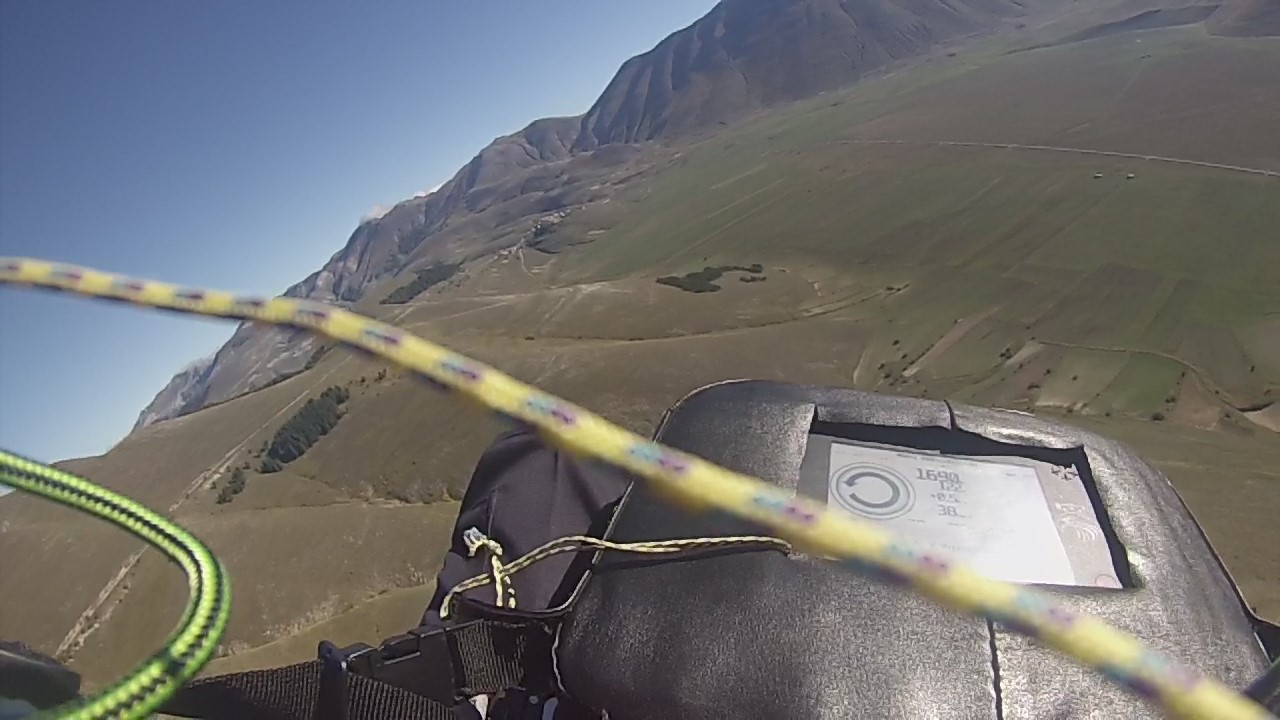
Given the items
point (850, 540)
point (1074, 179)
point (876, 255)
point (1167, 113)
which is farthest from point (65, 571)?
point (1167, 113)

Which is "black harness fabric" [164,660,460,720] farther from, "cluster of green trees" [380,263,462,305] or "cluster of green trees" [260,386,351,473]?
"cluster of green trees" [380,263,462,305]

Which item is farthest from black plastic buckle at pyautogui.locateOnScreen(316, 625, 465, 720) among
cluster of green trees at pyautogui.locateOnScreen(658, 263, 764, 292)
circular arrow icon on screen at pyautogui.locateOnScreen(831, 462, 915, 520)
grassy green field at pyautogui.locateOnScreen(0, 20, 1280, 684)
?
cluster of green trees at pyautogui.locateOnScreen(658, 263, 764, 292)

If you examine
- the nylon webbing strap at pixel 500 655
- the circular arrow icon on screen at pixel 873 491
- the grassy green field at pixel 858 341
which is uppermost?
the nylon webbing strap at pixel 500 655

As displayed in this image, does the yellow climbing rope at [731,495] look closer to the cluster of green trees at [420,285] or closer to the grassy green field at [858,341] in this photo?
the grassy green field at [858,341]

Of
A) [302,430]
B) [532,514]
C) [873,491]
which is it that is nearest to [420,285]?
[302,430]

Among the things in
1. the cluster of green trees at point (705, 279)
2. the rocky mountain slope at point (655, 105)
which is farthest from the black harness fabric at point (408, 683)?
the rocky mountain slope at point (655, 105)

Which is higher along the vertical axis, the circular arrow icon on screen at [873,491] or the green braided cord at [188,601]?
the green braided cord at [188,601]
